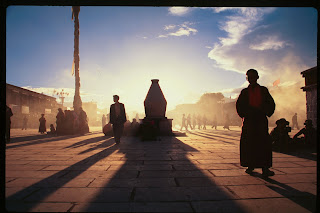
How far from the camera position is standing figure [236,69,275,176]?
9.67 feet

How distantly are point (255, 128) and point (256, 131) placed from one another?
52 mm

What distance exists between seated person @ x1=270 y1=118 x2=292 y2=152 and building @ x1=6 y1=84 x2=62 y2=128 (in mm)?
27600

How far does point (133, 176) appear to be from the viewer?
2.87 meters

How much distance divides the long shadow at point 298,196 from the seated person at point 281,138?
123 inches

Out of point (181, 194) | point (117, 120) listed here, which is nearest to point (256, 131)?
point (181, 194)

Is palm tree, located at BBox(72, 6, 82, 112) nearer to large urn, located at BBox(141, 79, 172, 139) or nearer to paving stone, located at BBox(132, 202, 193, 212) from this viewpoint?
large urn, located at BBox(141, 79, 172, 139)

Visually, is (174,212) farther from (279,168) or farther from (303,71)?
(303,71)

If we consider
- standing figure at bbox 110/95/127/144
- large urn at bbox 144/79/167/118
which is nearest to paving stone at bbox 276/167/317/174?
standing figure at bbox 110/95/127/144

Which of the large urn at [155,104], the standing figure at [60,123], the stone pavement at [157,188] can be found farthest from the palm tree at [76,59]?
the stone pavement at [157,188]

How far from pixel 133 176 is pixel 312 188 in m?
2.44

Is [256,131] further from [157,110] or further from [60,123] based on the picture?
[60,123]

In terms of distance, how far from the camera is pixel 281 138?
5.16m

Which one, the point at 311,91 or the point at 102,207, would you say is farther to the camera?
the point at 311,91
